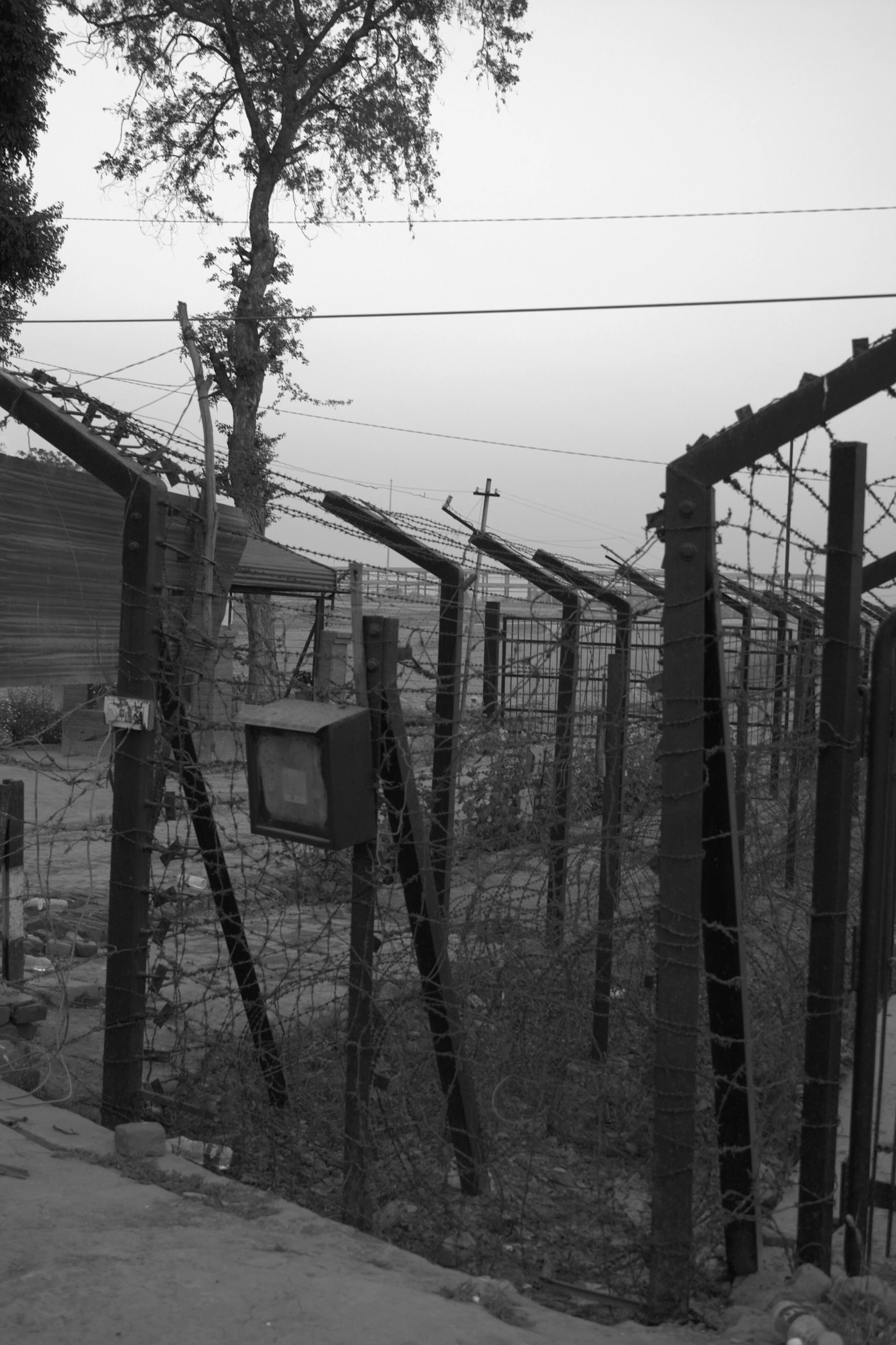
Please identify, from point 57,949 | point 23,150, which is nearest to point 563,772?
point 57,949

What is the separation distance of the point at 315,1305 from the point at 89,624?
2.52 m

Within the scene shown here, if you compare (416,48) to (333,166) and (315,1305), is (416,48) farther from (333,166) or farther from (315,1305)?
(315,1305)

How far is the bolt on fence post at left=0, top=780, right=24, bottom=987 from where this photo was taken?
17.7 feet

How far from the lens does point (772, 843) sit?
15.2 feet

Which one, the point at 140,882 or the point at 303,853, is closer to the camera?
the point at 140,882

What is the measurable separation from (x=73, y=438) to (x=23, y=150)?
1373cm

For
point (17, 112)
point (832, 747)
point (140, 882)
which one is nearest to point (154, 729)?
point (140, 882)

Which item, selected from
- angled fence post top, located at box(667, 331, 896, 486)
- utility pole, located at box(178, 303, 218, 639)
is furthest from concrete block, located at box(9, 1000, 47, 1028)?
angled fence post top, located at box(667, 331, 896, 486)

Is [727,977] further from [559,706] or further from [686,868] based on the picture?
[559,706]

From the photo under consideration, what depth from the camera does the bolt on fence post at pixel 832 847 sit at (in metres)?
3.04

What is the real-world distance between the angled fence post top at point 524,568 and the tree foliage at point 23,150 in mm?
11422

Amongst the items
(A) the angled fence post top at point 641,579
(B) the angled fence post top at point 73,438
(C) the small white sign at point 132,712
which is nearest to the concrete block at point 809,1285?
(A) the angled fence post top at point 641,579

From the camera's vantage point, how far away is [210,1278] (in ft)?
9.23

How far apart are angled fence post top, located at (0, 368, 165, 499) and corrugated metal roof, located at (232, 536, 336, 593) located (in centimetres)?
910
